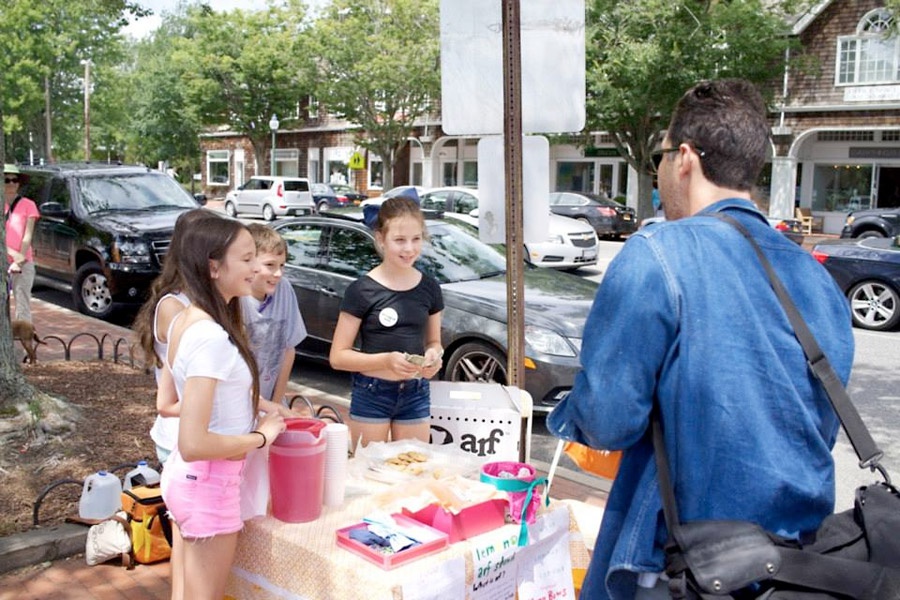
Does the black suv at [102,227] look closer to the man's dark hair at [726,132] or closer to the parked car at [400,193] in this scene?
the parked car at [400,193]

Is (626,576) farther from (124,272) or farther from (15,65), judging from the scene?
(15,65)

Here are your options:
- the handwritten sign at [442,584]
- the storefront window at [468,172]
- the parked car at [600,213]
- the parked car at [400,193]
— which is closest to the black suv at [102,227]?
the parked car at [400,193]

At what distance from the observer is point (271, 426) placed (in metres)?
2.80

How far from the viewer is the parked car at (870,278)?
11.9 m

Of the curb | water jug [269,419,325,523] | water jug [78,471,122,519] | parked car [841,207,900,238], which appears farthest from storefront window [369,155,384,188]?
water jug [269,419,325,523]

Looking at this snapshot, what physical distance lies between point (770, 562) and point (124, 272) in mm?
10502

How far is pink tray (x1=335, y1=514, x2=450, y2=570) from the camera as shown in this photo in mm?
2598

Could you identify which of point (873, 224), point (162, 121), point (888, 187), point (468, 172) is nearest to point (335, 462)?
point (873, 224)

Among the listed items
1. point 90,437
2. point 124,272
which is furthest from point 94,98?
point 90,437

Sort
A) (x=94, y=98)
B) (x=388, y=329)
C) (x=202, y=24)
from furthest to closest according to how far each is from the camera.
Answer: (x=94, y=98) < (x=202, y=24) < (x=388, y=329)

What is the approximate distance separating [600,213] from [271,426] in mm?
24428

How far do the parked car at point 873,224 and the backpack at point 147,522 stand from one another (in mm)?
20724

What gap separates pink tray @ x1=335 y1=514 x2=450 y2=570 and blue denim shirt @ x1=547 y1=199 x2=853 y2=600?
2.88 ft

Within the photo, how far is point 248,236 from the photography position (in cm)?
285
